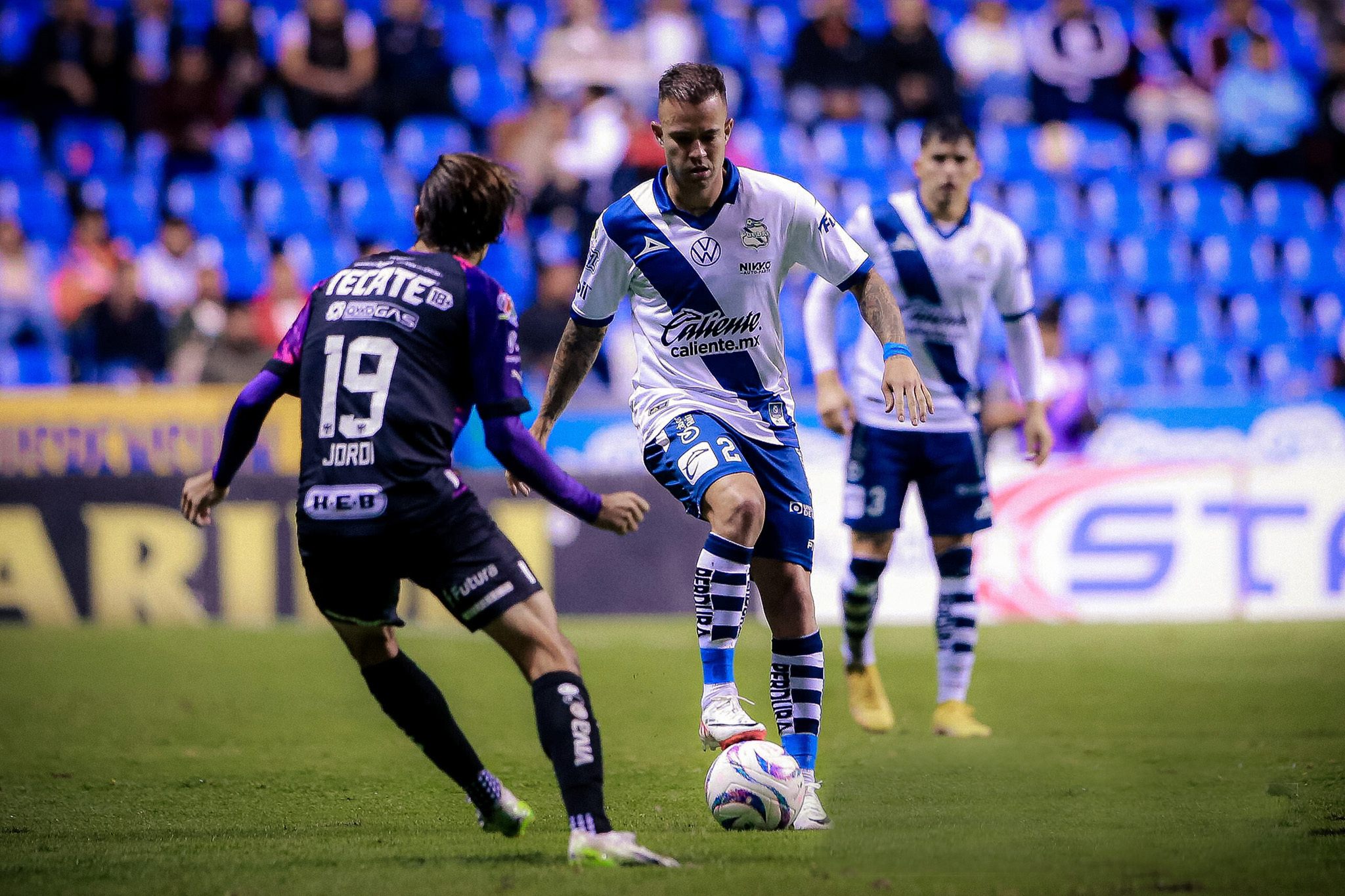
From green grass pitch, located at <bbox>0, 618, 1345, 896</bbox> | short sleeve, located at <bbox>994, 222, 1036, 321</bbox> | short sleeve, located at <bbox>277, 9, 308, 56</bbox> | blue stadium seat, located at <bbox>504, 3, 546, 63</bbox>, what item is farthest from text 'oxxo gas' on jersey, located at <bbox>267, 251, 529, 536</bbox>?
blue stadium seat, located at <bbox>504, 3, 546, 63</bbox>

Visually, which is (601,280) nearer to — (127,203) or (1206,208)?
(127,203)

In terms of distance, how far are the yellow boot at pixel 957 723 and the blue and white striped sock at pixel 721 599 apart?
2203 millimetres

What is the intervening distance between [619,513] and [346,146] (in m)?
12.5

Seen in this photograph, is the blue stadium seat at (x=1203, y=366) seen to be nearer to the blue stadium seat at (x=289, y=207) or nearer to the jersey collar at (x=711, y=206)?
the blue stadium seat at (x=289, y=207)

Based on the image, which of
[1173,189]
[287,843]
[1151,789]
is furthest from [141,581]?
[1173,189]

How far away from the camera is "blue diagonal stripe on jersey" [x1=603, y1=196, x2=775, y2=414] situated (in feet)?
17.6

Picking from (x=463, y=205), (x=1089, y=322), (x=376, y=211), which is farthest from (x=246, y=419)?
(x=1089, y=322)

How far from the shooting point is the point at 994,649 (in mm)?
10219

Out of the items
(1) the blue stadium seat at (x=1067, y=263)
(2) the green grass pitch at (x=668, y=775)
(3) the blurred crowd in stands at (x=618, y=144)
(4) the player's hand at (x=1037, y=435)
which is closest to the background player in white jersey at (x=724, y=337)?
(2) the green grass pitch at (x=668, y=775)

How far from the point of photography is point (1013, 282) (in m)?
7.31

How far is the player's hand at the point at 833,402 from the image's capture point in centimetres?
667

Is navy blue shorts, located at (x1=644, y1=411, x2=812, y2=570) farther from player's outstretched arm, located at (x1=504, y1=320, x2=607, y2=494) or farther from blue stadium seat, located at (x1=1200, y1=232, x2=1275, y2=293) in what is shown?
blue stadium seat, located at (x1=1200, y1=232, x2=1275, y2=293)

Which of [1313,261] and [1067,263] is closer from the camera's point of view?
[1067,263]

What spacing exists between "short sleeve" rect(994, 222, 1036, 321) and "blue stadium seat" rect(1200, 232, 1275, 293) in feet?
31.5
